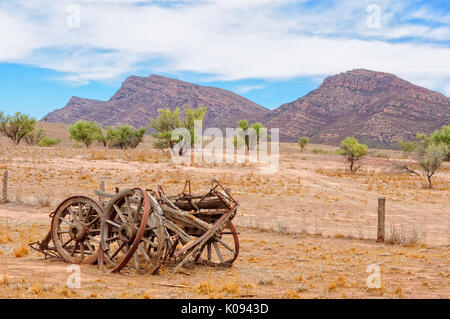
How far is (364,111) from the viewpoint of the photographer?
150m

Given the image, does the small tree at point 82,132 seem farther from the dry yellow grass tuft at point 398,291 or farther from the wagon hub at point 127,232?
the dry yellow grass tuft at point 398,291

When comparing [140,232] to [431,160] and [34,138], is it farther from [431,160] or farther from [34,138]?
[34,138]

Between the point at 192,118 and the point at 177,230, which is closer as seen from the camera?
the point at 177,230

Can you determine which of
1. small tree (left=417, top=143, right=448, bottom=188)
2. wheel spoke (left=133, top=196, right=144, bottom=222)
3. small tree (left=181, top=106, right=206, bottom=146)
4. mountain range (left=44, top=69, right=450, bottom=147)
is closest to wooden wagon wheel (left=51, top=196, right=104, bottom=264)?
wheel spoke (left=133, top=196, right=144, bottom=222)

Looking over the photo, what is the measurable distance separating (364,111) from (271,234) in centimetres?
14613

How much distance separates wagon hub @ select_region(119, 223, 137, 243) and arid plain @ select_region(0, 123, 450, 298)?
0.61m

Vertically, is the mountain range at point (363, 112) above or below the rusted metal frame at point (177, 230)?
above

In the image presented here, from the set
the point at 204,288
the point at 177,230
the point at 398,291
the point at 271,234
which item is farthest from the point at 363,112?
the point at 204,288

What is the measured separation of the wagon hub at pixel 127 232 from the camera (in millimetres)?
7219

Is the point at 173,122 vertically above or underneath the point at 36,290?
above

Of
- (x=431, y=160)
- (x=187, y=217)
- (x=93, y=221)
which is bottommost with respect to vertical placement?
(x=93, y=221)

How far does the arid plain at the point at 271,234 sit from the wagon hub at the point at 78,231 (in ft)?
2.06

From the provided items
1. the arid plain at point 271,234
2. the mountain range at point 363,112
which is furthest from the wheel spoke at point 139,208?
the mountain range at point 363,112

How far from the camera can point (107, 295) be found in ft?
18.8
